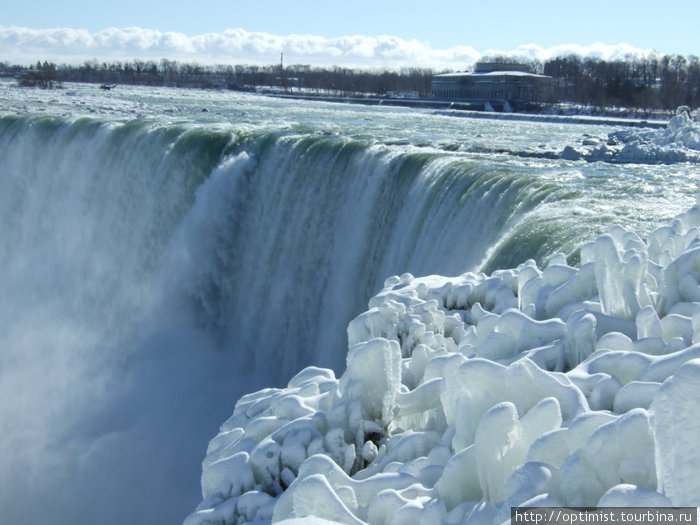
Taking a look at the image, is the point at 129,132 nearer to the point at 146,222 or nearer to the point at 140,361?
the point at 146,222

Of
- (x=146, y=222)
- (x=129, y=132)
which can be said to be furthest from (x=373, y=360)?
(x=129, y=132)

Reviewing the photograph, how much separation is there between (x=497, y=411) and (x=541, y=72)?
10278cm

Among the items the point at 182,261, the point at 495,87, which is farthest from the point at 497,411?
the point at 495,87

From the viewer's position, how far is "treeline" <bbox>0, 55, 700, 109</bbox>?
5338 cm

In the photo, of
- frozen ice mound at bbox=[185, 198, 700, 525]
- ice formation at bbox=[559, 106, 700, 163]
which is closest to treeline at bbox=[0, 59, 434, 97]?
ice formation at bbox=[559, 106, 700, 163]

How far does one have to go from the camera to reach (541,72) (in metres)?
99.0

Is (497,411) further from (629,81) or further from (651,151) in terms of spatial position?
(629,81)

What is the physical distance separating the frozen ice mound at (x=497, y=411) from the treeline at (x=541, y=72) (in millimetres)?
48974

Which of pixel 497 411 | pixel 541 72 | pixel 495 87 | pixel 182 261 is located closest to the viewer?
pixel 497 411

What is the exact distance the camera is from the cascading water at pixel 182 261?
450 inches

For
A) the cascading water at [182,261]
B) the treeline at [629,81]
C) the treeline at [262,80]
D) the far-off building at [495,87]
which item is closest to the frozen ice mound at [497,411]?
the cascading water at [182,261]

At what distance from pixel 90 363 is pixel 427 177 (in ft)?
28.0

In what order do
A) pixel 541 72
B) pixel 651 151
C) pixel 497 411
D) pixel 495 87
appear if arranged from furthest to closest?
pixel 541 72 < pixel 495 87 < pixel 651 151 < pixel 497 411

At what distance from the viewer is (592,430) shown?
2.63m
